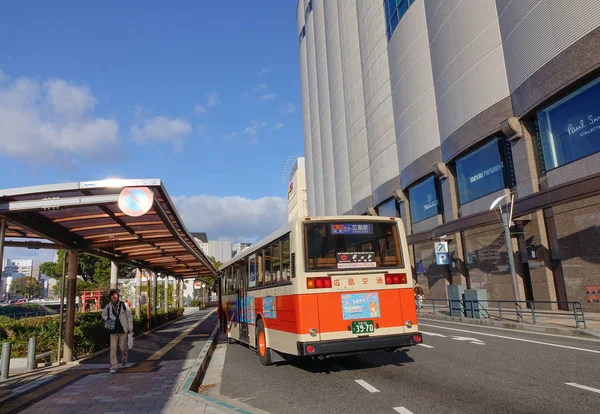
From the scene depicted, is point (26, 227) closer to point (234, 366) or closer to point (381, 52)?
point (234, 366)

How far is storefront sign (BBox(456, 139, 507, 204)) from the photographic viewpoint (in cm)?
2583

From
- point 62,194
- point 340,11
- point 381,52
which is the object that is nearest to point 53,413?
point 62,194

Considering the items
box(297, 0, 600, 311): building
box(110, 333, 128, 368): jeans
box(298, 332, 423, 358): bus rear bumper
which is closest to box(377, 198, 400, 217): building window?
box(297, 0, 600, 311): building

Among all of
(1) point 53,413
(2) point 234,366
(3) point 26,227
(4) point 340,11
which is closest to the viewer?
(1) point 53,413

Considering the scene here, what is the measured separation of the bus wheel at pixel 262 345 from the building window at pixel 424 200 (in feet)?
81.9

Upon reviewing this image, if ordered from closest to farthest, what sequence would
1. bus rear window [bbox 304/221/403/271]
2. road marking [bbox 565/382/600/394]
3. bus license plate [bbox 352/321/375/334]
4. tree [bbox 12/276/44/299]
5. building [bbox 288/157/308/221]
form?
road marking [bbox 565/382/600/394] < bus license plate [bbox 352/321/375/334] < bus rear window [bbox 304/221/403/271] < building [bbox 288/157/308/221] < tree [bbox 12/276/44/299]

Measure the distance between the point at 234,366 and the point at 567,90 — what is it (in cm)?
1918

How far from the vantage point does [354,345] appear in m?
8.02

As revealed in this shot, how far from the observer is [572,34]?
1928cm

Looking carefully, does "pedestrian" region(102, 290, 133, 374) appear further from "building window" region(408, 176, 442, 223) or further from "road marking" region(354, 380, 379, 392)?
"building window" region(408, 176, 442, 223)

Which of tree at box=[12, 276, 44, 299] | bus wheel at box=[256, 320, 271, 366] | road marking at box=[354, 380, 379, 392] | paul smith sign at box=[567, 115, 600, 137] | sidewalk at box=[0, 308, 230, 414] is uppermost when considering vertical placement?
paul smith sign at box=[567, 115, 600, 137]

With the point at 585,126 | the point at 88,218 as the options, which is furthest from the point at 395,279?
the point at 585,126

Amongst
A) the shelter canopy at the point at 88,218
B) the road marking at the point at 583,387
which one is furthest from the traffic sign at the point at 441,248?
the road marking at the point at 583,387

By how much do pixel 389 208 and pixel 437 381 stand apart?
34890 mm
